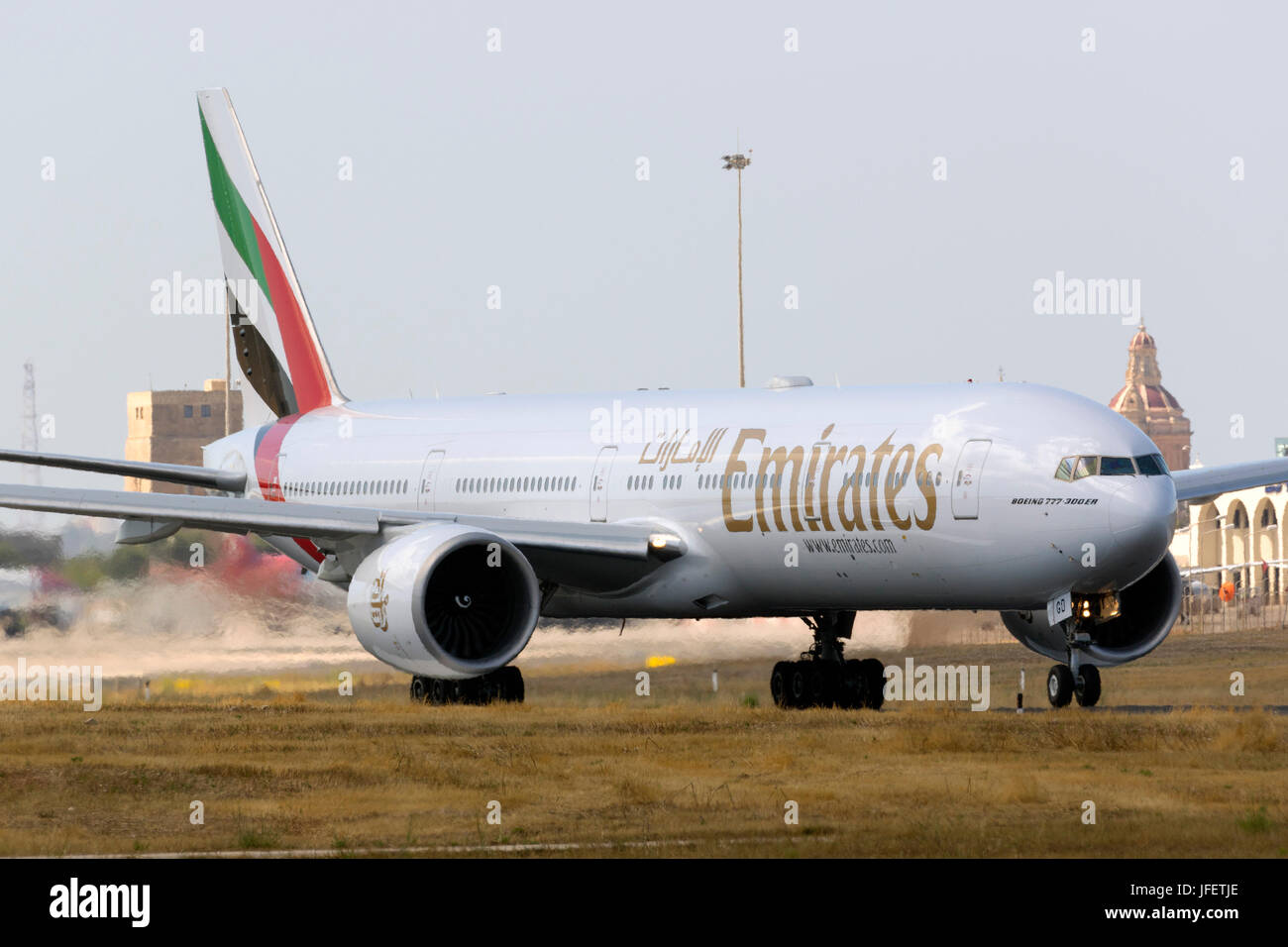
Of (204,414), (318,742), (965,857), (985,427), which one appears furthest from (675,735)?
(204,414)

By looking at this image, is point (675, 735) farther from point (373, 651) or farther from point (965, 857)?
point (965, 857)

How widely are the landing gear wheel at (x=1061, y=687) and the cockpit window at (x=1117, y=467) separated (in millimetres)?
3145

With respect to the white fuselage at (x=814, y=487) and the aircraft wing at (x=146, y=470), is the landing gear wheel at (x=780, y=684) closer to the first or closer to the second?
the white fuselage at (x=814, y=487)

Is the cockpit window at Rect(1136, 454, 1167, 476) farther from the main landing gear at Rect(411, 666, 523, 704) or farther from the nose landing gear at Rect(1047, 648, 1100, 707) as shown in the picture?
the main landing gear at Rect(411, 666, 523, 704)

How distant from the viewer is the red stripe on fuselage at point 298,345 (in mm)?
37781

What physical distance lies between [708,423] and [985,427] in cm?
510

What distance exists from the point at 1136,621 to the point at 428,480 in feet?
36.5

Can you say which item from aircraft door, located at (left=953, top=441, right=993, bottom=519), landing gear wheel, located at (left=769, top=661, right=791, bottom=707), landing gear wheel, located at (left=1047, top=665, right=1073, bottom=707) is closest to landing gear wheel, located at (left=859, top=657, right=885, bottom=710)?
landing gear wheel, located at (left=769, top=661, right=791, bottom=707)

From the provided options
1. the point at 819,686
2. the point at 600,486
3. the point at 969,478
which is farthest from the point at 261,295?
the point at 969,478

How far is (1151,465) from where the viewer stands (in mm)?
24969

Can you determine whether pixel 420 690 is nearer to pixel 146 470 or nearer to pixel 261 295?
pixel 146 470

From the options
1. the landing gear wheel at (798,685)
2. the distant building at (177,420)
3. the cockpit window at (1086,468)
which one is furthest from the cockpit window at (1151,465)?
the distant building at (177,420)

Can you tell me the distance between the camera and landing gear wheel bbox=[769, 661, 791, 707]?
29.8m

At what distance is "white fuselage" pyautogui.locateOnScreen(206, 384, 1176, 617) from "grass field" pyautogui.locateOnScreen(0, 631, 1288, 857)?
63.7 inches
